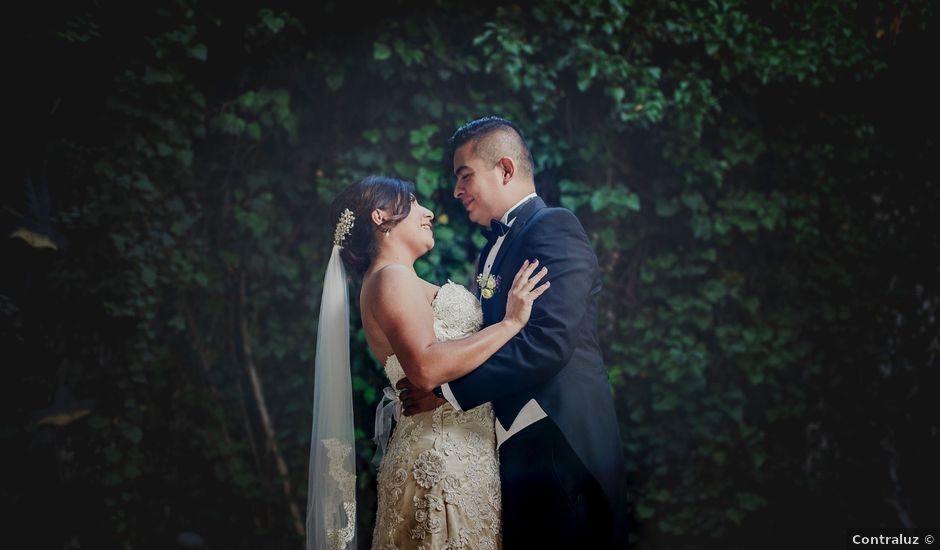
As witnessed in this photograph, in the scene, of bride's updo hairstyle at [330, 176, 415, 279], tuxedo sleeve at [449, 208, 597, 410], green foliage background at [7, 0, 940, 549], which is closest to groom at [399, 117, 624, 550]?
tuxedo sleeve at [449, 208, 597, 410]

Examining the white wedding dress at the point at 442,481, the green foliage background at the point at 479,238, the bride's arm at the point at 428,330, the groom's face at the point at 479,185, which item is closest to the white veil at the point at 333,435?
the white wedding dress at the point at 442,481

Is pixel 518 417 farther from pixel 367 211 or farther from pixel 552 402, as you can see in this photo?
pixel 367 211

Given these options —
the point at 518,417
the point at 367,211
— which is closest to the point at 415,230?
the point at 367,211

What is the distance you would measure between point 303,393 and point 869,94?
341 cm

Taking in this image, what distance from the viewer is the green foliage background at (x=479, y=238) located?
3260 mm

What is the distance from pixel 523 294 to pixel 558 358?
0.22 meters

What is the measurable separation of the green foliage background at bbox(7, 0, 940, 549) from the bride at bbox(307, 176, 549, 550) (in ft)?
3.25

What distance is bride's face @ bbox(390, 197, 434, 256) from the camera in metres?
2.41

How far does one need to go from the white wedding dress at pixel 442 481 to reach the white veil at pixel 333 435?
0.50 ft

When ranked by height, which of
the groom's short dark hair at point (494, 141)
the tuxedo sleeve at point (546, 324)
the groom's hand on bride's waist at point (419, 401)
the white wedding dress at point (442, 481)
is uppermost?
the groom's short dark hair at point (494, 141)

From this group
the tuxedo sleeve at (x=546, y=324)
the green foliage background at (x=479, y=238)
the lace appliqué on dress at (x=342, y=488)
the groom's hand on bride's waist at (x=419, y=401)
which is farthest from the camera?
the green foliage background at (x=479, y=238)

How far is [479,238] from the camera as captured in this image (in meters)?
3.42

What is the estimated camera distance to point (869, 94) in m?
3.91

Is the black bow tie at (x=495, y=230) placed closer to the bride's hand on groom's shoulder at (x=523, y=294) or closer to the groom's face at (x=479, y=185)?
the groom's face at (x=479, y=185)
